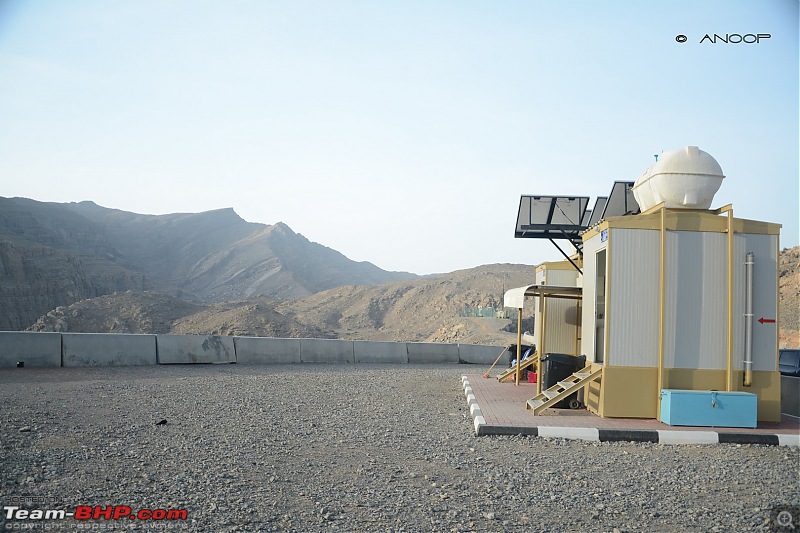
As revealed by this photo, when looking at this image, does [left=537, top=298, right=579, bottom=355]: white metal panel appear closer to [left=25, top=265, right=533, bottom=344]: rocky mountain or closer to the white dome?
the white dome

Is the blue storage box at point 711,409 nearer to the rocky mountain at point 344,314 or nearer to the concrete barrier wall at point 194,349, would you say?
the concrete barrier wall at point 194,349

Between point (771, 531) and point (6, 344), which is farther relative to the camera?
point (6, 344)

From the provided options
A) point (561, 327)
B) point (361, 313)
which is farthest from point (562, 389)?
point (361, 313)

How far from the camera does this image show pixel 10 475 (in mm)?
6457

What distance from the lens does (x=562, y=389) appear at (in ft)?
38.9

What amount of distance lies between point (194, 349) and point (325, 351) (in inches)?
185

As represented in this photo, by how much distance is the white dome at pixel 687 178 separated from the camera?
→ 11.5 meters

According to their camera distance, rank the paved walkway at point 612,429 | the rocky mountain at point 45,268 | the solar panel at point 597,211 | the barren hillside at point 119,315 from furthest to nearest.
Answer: the rocky mountain at point 45,268 → the barren hillside at point 119,315 → the solar panel at point 597,211 → the paved walkway at point 612,429

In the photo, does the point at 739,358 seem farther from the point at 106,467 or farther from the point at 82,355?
the point at 82,355

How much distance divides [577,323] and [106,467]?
39.5 feet

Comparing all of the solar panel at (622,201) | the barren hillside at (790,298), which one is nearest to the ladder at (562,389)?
the solar panel at (622,201)

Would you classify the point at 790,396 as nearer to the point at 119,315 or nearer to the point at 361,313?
the point at 119,315

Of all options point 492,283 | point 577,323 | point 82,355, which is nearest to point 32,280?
point 492,283

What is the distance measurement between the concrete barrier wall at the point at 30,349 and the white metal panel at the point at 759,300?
1493 cm
